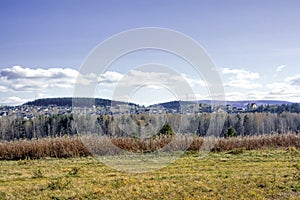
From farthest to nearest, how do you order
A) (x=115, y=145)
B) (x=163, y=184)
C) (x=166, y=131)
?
(x=166, y=131) < (x=115, y=145) < (x=163, y=184)

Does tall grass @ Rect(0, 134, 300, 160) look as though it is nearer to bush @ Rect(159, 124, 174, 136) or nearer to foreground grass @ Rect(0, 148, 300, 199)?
bush @ Rect(159, 124, 174, 136)

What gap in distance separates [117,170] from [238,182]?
5196 millimetres

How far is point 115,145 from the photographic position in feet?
70.6

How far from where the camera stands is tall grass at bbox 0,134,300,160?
20016mm

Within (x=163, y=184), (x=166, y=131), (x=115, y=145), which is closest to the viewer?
(x=163, y=184)

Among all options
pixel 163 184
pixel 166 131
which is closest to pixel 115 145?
pixel 166 131

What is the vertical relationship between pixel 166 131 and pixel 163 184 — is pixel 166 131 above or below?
above

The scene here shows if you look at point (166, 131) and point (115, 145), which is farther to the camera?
point (166, 131)

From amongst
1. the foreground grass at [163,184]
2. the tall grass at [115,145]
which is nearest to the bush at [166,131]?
the tall grass at [115,145]

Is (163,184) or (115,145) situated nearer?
(163,184)

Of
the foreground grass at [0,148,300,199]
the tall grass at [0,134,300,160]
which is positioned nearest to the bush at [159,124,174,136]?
the tall grass at [0,134,300,160]

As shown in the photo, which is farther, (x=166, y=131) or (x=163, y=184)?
(x=166, y=131)

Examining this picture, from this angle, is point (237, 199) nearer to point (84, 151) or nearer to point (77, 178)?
point (77, 178)

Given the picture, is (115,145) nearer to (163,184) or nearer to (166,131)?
(166,131)
